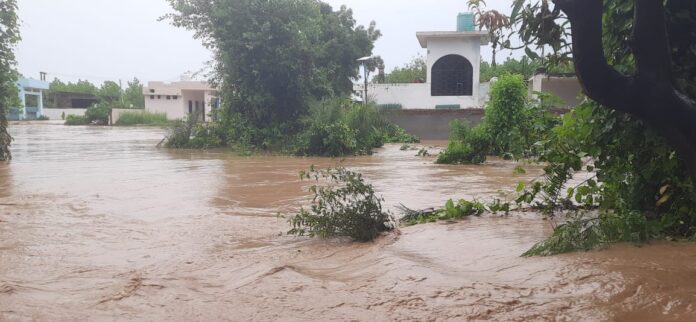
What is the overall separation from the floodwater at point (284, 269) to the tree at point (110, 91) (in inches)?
2348

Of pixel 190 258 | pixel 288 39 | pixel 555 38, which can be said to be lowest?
pixel 190 258

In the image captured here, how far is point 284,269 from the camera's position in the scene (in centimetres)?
431

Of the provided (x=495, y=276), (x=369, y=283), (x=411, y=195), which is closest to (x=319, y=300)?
(x=369, y=283)

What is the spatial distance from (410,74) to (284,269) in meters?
27.1

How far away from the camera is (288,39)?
18516mm

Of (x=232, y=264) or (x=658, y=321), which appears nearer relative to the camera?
(x=658, y=321)

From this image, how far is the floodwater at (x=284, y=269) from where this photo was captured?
3154 millimetres

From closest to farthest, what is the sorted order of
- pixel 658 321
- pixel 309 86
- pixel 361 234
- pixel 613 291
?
pixel 658 321, pixel 613 291, pixel 361 234, pixel 309 86

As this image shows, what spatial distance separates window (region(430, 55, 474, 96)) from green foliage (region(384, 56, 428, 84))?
2.22 m

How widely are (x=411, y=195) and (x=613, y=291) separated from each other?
527cm

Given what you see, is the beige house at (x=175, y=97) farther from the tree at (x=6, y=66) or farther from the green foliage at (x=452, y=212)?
the green foliage at (x=452, y=212)

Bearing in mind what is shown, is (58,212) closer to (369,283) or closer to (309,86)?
(369,283)

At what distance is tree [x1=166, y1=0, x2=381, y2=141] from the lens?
59.5ft

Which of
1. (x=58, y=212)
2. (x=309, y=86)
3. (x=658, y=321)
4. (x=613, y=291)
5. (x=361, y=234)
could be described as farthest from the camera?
(x=309, y=86)
